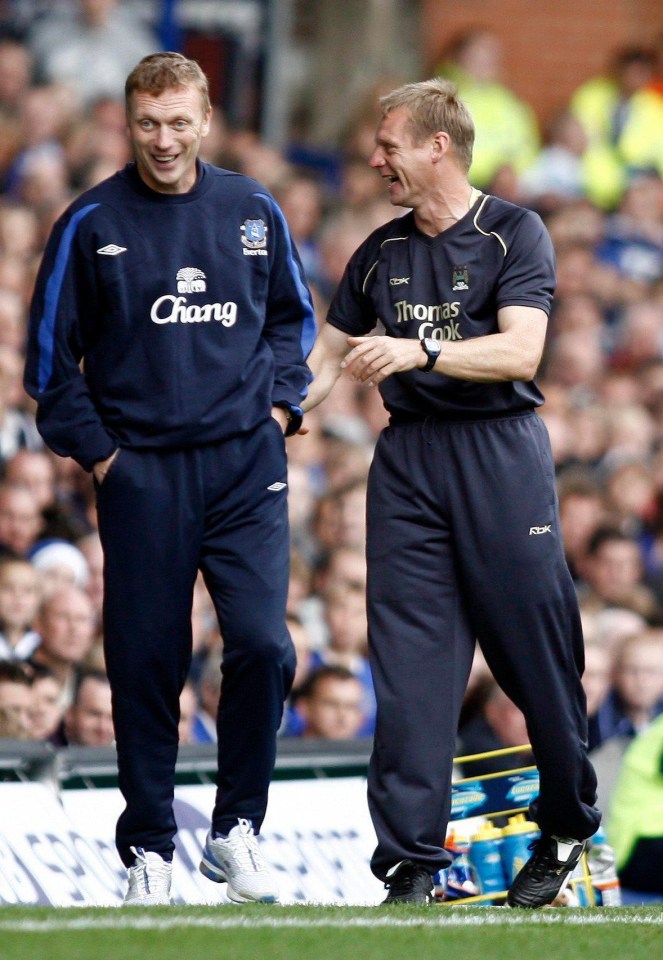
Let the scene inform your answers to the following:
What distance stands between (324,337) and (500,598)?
1.06 meters

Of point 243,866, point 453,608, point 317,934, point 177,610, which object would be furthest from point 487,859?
point 317,934

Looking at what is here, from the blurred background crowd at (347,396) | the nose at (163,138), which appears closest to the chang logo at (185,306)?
the nose at (163,138)

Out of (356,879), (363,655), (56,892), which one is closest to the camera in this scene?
(56,892)

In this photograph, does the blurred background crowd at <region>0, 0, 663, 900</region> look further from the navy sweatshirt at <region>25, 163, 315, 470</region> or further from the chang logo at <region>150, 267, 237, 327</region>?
the chang logo at <region>150, 267, 237, 327</region>

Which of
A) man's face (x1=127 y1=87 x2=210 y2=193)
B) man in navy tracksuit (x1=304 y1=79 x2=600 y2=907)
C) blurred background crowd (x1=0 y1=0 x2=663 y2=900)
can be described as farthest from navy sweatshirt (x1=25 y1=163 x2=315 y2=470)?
blurred background crowd (x1=0 y1=0 x2=663 y2=900)

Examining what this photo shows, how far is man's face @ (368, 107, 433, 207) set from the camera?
→ 234 inches

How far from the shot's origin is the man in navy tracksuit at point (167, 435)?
18.5 ft

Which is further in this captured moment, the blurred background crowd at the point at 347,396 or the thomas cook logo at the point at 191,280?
the blurred background crowd at the point at 347,396

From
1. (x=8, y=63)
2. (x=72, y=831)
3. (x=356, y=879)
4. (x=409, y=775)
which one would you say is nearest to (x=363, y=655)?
(x=356, y=879)

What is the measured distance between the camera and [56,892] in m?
6.60

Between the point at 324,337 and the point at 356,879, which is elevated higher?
the point at 324,337

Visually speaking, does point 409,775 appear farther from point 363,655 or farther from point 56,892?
point 363,655

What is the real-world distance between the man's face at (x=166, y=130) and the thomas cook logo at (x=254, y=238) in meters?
0.25

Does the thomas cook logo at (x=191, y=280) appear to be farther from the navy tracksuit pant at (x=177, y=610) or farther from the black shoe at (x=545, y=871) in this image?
the black shoe at (x=545, y=871)
